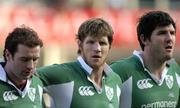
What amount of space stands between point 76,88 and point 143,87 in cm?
58

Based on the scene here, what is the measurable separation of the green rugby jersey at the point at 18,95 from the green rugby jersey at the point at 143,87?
2.32 ft

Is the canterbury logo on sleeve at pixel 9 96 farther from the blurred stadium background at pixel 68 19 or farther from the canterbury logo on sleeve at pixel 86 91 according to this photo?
the blurred stadium background at pixel 68 19

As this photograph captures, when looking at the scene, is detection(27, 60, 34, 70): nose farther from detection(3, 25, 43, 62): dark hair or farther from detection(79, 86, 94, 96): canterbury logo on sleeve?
detection(79, 86, 94, 96): canterbury logo on sleeve

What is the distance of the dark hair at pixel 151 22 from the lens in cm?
581

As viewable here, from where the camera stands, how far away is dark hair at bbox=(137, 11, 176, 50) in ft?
19.1

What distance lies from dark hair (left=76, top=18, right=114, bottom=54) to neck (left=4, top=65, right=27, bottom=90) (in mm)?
544

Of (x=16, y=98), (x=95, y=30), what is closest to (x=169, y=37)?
(x=95, y=30)

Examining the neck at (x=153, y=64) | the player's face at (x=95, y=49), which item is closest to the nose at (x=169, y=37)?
the neck at (x=153, y=64)

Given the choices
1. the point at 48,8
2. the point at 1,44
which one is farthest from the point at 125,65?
the point at 48,8

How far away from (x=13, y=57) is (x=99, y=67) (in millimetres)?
676

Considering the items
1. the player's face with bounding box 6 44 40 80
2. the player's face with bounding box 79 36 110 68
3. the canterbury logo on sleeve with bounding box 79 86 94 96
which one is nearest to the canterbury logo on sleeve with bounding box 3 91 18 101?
the player's face with bounding box 6 44 40 80

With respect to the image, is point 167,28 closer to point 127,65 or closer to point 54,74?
point 127,65

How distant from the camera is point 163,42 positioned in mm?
5723

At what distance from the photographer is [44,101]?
5.55 m
